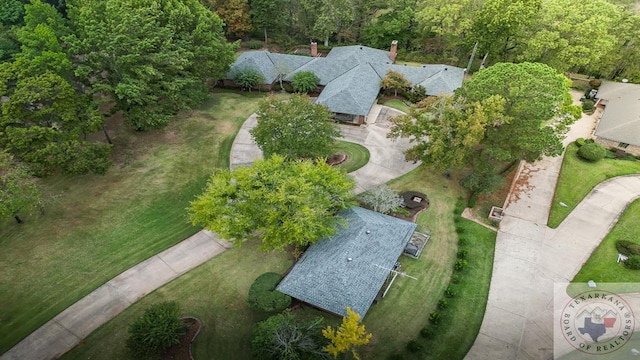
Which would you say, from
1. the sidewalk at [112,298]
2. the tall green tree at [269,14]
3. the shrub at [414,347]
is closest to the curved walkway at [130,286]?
the sidewalk at [112,298]

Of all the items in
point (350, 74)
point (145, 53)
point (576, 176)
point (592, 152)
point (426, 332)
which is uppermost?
point (145, 53)

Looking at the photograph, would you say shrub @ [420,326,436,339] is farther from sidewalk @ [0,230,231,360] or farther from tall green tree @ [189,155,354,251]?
sidewalk @ [0,230,231,360]

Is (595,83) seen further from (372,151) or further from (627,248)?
(372,151)

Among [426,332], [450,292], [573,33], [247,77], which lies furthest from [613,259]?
[247,77]

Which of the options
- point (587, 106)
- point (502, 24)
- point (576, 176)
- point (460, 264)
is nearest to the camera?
point (460, 264)

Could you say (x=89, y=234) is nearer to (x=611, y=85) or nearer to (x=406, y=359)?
(x=406, y=359)

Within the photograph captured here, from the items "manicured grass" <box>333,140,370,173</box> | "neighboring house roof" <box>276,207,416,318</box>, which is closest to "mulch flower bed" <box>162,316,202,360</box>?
"neighboring house roof" <box>276,207,416,318</box>

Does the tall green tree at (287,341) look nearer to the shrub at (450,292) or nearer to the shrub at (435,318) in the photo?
the shrub at (435,318)
